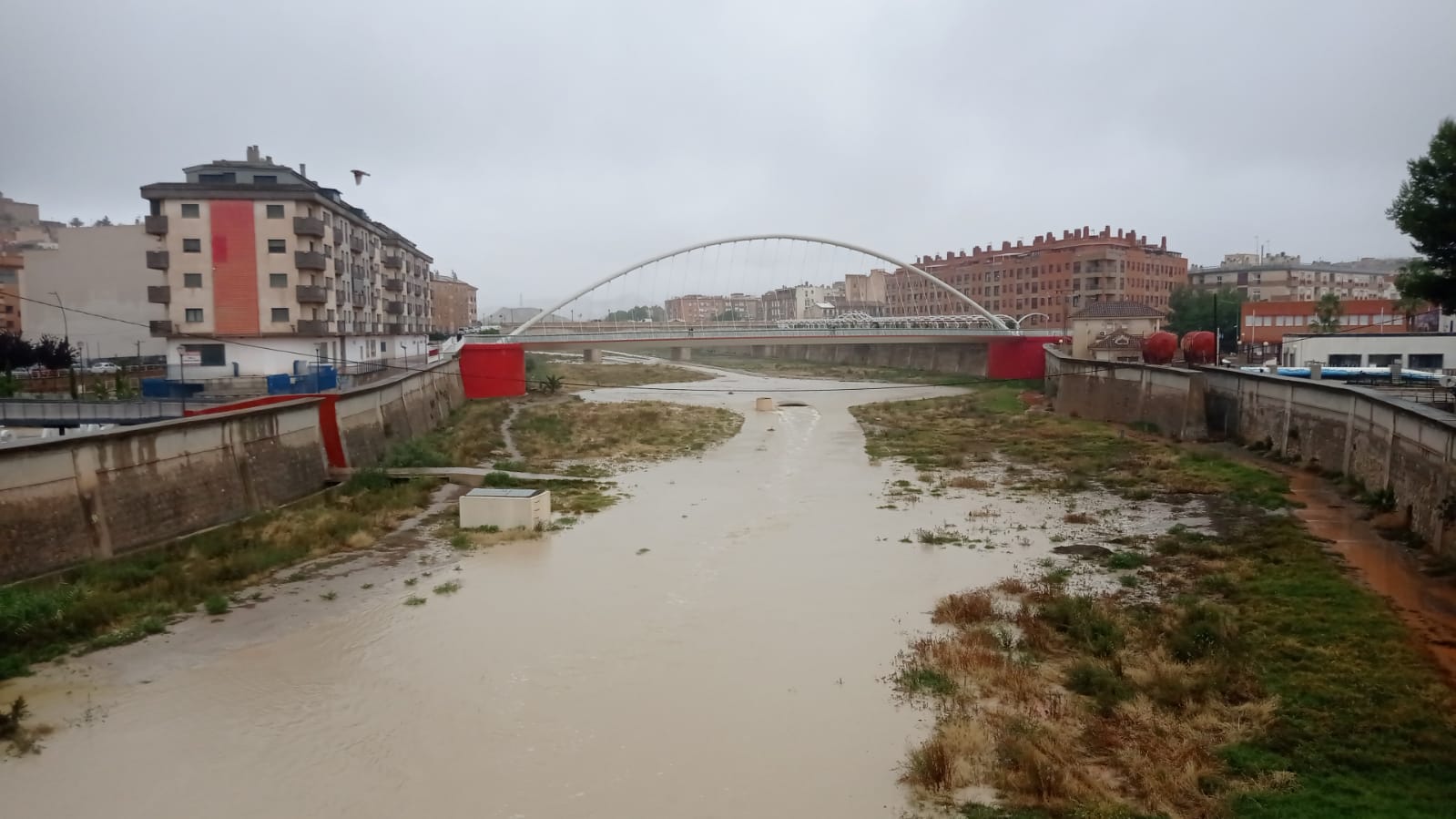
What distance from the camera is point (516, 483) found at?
24016 millimetres

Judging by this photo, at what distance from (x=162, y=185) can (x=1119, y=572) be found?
41.5 m

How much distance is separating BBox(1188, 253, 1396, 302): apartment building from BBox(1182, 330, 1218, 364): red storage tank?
189 feet

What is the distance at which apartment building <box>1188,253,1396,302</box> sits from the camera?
311 ft

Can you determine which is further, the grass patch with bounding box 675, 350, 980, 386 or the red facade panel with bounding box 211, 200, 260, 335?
the grass patch with bounding box 675, 350, 980, 386

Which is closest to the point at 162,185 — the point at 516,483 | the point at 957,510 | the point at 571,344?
the point at 571,344

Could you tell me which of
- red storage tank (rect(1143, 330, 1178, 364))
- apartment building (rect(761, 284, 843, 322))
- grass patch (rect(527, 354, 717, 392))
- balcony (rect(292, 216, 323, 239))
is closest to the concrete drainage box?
balcony (rect(292, 216, 323, 239))

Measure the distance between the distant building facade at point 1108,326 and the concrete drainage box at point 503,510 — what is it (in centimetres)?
3731

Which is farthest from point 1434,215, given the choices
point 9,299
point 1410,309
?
point 9,299

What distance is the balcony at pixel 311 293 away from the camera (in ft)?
136

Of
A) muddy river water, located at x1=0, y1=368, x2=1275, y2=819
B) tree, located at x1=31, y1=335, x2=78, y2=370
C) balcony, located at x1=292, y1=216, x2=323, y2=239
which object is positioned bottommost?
muddy river water, located at x1=0, y1=368, x2=1275, y2=819

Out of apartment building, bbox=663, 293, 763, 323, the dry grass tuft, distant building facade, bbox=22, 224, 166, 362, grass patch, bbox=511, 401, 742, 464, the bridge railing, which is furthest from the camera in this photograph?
apartment building, bbox=663, 293, 763, 323

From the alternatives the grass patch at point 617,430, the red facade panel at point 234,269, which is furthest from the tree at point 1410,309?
the red facade panel at point 234,269

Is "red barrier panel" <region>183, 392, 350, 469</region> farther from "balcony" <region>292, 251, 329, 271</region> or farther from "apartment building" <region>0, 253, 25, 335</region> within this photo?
"apartment building" <region>0, 253, 25, 335</region>

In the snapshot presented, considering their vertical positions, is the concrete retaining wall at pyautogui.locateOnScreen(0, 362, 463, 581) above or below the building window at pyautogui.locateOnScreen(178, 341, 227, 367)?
below
